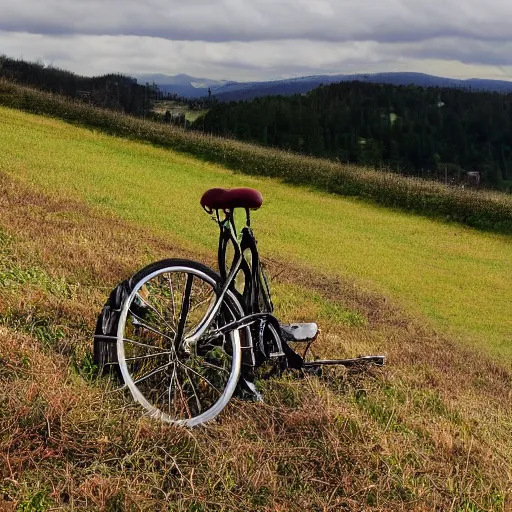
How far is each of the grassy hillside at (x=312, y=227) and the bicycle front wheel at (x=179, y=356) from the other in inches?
376

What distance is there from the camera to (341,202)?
33094mm

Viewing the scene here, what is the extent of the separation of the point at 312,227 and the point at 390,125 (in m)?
120

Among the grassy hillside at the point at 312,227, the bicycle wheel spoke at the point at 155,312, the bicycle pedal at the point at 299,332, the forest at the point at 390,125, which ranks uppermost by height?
the forest at the point at 390,125

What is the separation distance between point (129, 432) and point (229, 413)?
91cm

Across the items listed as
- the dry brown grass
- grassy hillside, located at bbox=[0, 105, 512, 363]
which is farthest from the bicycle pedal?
grassy hillside, located at bbox=[0, 105, 512, 363]

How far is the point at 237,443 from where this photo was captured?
14.0 ft

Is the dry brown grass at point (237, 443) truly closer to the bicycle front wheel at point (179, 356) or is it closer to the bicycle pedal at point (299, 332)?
the bicycle front wheel at point (179, 356)

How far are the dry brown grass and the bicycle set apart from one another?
207 millimetres

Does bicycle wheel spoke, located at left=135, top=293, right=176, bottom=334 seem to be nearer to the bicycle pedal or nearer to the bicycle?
the bicycle

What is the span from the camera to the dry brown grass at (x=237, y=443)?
3736mm

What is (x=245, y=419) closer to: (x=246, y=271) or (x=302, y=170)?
(x=246, y=271)

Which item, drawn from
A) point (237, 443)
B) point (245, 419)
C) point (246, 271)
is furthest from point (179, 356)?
point (246, 271)

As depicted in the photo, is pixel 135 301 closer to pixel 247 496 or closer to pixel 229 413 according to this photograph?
pixel 229 413

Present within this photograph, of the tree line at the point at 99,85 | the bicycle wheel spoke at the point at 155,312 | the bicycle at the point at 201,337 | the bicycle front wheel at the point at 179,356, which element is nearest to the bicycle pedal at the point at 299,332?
the bicycle at the point at 201,337
